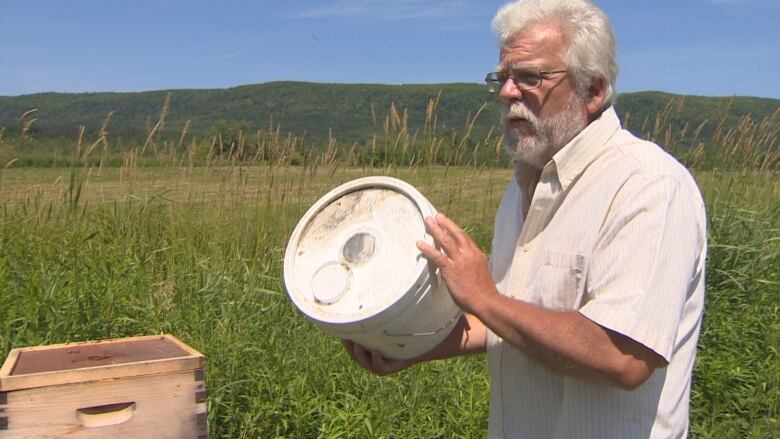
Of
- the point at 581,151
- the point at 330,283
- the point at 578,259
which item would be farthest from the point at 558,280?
the point at 330,283

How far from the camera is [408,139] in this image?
263 inches

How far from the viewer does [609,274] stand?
1613 millimetres

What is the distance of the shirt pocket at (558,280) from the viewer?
174cm

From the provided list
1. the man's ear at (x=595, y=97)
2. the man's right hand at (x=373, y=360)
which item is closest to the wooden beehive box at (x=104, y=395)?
the man's right hand at (x=373, y=360)

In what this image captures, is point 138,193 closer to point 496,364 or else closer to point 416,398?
point 416,398

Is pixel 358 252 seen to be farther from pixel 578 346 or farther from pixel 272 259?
pixel 272 259

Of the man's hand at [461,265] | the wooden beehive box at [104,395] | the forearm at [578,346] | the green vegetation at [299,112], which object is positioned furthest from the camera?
the green vegetation at [299,112]

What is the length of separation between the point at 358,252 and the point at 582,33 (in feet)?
2.41

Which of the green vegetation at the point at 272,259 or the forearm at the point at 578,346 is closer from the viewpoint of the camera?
the forearm at the point at 578,346

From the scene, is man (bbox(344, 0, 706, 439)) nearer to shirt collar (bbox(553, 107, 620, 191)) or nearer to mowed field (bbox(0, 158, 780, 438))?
shirt collar (bbox(553, 107, 620, 191))

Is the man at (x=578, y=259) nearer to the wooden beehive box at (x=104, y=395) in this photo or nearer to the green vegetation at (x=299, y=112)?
the wooden beehive box at (x=104, y=395)

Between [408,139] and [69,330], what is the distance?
11.6 feet

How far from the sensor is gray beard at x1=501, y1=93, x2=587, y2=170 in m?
1.87

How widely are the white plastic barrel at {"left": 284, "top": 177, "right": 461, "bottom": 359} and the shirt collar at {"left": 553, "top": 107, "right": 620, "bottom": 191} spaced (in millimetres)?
315
